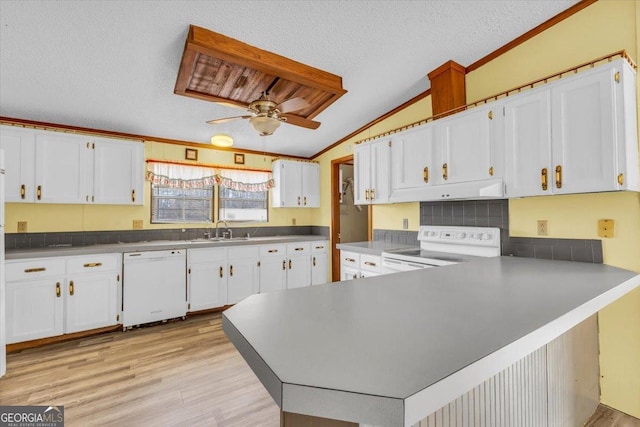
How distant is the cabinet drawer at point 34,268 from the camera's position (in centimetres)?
271

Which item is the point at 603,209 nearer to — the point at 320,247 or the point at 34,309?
the point at 320,247

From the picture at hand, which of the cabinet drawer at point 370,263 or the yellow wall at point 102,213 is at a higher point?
the yellow wall at point 102,213

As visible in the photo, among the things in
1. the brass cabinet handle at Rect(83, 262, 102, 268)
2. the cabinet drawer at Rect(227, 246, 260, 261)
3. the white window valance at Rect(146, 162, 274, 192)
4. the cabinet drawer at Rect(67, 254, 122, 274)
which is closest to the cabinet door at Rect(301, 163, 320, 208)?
the white window valance at Rect(146, 162, 274, 192)

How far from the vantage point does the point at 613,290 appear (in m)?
1.31

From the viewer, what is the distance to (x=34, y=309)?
2814 millimetres

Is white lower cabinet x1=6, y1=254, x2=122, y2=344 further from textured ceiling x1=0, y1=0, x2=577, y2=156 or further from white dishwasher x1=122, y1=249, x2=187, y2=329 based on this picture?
textured ceiling x1=0, y1=0, x2=577, y2=156

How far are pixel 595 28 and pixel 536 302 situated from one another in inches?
90.5

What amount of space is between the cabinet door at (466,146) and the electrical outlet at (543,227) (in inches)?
21.8

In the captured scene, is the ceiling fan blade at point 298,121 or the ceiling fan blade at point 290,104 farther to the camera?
the ceiling fan blade at point 298,121

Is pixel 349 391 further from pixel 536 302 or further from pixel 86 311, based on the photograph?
pixel 86 311

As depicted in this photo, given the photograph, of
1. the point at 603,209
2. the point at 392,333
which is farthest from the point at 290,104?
the point at 603,209

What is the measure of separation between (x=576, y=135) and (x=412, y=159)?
51.0 inches

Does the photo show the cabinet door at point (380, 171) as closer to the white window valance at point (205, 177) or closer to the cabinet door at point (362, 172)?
the cabinet door at point (362, 172)

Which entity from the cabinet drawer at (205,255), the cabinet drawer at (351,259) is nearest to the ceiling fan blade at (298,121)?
the cabinet drawer at (351,259)
